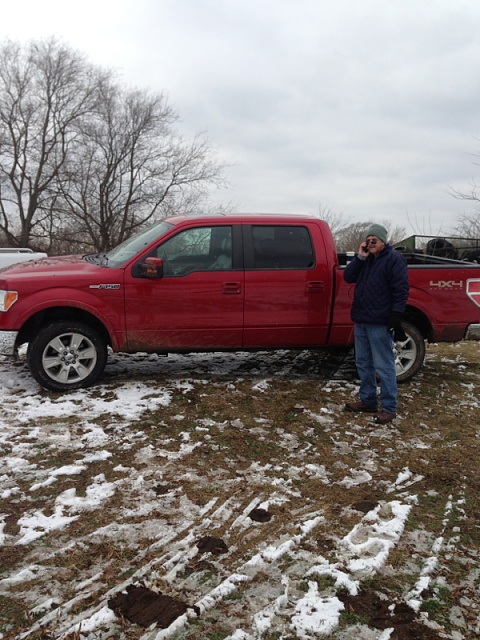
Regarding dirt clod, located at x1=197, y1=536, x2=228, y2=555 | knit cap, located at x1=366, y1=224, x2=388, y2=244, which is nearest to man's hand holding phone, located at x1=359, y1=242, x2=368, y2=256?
knit cap, located at x1=366, y1=224, x2=388, y2=244

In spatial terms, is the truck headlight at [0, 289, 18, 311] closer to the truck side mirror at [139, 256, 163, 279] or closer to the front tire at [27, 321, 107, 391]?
the front tire at [27, 321, 107, 391]

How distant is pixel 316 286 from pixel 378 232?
109cm

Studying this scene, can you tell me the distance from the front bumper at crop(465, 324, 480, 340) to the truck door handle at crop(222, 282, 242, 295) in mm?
2661

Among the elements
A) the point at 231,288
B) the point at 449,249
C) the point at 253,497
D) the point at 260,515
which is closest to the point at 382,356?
the point at 231,288

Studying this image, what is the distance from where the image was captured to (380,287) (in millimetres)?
4594

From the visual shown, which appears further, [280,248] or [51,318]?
[280,248]

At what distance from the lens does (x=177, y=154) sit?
3328 centimetres

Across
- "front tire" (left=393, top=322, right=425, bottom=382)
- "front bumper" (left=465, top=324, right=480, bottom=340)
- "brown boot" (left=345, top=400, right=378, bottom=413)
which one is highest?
"front bumper" (left=465, top=324, right=480, bottom=340)

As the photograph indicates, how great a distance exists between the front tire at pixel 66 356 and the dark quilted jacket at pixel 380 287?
8.66 ft

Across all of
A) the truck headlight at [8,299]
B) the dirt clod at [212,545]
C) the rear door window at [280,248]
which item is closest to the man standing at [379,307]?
the rear door window at [280,248]

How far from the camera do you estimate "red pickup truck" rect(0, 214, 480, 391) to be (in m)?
5.19

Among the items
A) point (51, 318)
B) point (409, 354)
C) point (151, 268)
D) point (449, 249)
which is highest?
point (449, 249)

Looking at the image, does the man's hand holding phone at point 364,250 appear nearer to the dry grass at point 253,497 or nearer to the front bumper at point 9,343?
the dry grass at point 253,497

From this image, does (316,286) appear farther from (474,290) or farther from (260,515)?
(260,515)
